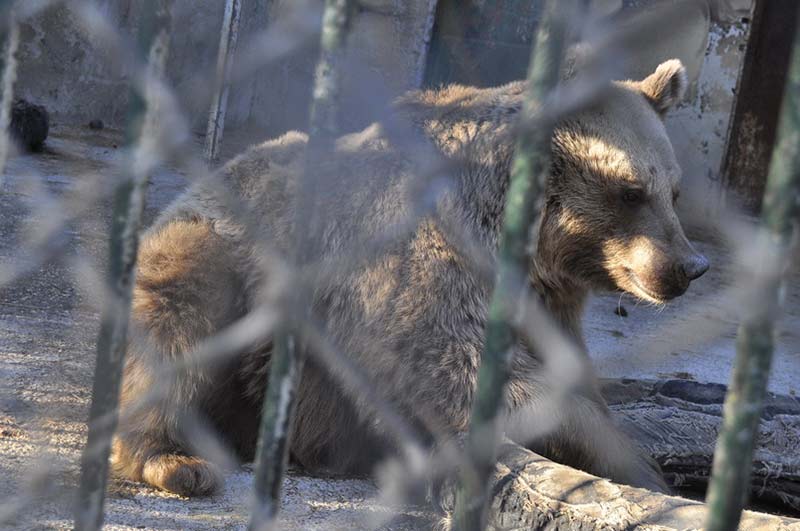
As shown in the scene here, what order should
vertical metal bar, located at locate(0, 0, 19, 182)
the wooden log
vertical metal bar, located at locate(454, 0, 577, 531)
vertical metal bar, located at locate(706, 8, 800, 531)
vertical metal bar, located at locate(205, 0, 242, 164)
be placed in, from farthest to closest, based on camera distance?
vertical metal bar, located at locate(205, 0, 242, 164)
the wooden log
vertical metal bar, located at locate(0, 0, 19, 182)
vertical metal bar, located at locate(454, 0, 577, 531)
vertical metal bar, located at locate(706, 8, 800, 531)

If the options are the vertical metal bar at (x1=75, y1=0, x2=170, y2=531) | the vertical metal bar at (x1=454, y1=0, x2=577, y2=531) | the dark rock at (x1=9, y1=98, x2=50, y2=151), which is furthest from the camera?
the dark rock at (x1=9, y1=98, x2=50, y2=151)

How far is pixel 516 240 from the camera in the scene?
114 centimetres

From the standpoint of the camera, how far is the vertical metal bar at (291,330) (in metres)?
1.22

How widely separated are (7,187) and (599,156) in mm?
4063

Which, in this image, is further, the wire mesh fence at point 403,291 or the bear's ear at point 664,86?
the bear's ear at point 664,86

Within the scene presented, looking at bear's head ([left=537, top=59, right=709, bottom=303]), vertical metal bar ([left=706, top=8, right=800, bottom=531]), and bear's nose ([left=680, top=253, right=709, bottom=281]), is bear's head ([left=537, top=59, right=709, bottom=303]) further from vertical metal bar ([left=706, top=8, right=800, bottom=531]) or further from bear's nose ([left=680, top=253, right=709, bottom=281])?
vertical metal bar ([left=706, top=8, right=800, bottom=531])

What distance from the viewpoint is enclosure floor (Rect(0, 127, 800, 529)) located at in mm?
2643

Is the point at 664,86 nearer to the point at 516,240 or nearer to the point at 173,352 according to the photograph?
the point at 173,352

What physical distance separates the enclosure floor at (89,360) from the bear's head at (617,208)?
24.6 inches

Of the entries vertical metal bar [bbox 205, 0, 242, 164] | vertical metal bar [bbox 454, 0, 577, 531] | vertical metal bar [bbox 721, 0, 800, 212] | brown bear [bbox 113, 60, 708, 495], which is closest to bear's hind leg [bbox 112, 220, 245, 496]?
brown bear [bbox 113, 60, 708, 495]

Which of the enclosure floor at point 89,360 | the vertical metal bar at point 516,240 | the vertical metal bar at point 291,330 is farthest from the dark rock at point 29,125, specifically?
the vertical metal bar at point 516,240

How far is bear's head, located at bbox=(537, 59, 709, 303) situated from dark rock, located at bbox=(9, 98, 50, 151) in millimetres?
5177

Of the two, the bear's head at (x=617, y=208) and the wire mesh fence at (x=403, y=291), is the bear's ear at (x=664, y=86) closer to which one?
the wire mesh fence at (x=403, y=291)

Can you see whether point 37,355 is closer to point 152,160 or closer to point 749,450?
point 152,160
